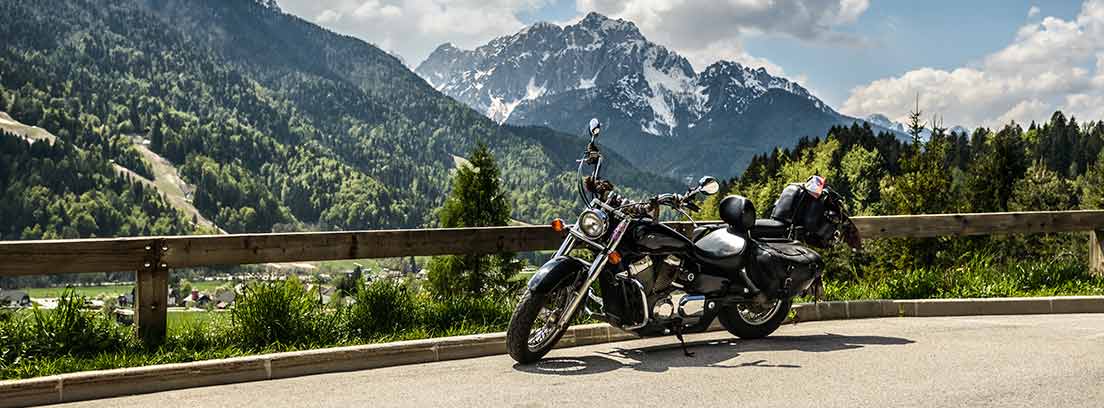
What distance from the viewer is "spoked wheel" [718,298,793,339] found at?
813 centimetres

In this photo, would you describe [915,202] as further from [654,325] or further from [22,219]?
[22,219]

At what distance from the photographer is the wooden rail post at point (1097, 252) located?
11344mm

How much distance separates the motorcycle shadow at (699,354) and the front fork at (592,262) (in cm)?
39

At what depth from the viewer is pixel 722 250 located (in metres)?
7.82

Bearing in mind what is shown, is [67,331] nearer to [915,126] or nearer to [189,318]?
[189,318]

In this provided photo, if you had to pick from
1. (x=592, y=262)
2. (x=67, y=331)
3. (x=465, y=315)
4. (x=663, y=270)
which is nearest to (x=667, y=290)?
(x=663, y=270)

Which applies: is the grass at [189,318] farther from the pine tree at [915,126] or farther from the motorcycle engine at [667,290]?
the pine tree at [915,126]

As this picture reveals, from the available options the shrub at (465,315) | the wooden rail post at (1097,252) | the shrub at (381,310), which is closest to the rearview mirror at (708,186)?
the shrub at (465,315)

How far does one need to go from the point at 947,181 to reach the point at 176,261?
34992 millimetres

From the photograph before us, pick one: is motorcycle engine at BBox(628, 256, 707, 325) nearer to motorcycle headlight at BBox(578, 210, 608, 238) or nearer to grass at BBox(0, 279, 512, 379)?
motorcycle headlight at BBox(578, 210, 608, 238)

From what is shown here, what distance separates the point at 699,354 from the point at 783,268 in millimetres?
1158

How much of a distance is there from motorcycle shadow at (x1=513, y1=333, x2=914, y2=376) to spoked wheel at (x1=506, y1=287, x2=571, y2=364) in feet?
0.39

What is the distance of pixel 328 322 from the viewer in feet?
25.3

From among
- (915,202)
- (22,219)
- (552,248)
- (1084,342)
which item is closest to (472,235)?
(552,248)
